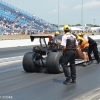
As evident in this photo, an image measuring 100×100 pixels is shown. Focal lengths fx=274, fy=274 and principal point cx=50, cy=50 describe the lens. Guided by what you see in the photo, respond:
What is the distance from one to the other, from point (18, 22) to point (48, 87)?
1491 inches

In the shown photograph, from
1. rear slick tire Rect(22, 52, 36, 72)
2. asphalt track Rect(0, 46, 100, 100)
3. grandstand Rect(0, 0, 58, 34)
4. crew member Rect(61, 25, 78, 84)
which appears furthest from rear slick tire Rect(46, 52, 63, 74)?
grandstand Rect(0, 0, 58, 34)

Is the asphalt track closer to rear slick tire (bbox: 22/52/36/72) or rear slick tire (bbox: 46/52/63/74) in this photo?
rear slick tire (bbox: 46/52/63/74)

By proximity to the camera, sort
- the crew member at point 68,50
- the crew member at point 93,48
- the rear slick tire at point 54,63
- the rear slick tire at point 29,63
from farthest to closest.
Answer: the crew member at point 93,48 < the rear slick tire at point 29,63 < the rear slick tire at point 54,63 < the crew member at point 68,50

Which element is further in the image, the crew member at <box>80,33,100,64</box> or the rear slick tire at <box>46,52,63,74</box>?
the crew member at <box>80,33,100,64</box>

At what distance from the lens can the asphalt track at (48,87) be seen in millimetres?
6742

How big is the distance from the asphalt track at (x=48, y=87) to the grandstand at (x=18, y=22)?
27.2m

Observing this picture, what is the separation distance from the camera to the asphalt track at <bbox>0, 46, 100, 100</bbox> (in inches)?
265

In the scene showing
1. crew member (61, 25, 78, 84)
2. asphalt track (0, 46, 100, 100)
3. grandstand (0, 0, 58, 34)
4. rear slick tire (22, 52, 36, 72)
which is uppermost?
grandstand (0, 0, 58, 34)

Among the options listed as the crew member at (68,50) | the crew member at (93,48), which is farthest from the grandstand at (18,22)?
the crew member at (68,50)

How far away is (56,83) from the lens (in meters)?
8.44

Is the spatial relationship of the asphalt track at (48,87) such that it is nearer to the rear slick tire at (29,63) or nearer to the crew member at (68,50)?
the rear slick tire at (29,63)

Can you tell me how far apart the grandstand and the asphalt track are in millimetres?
27156

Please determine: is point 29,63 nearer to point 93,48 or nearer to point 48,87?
point 48,87

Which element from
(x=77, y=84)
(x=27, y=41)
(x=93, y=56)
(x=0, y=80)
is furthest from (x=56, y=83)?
(x=27, y=41)
